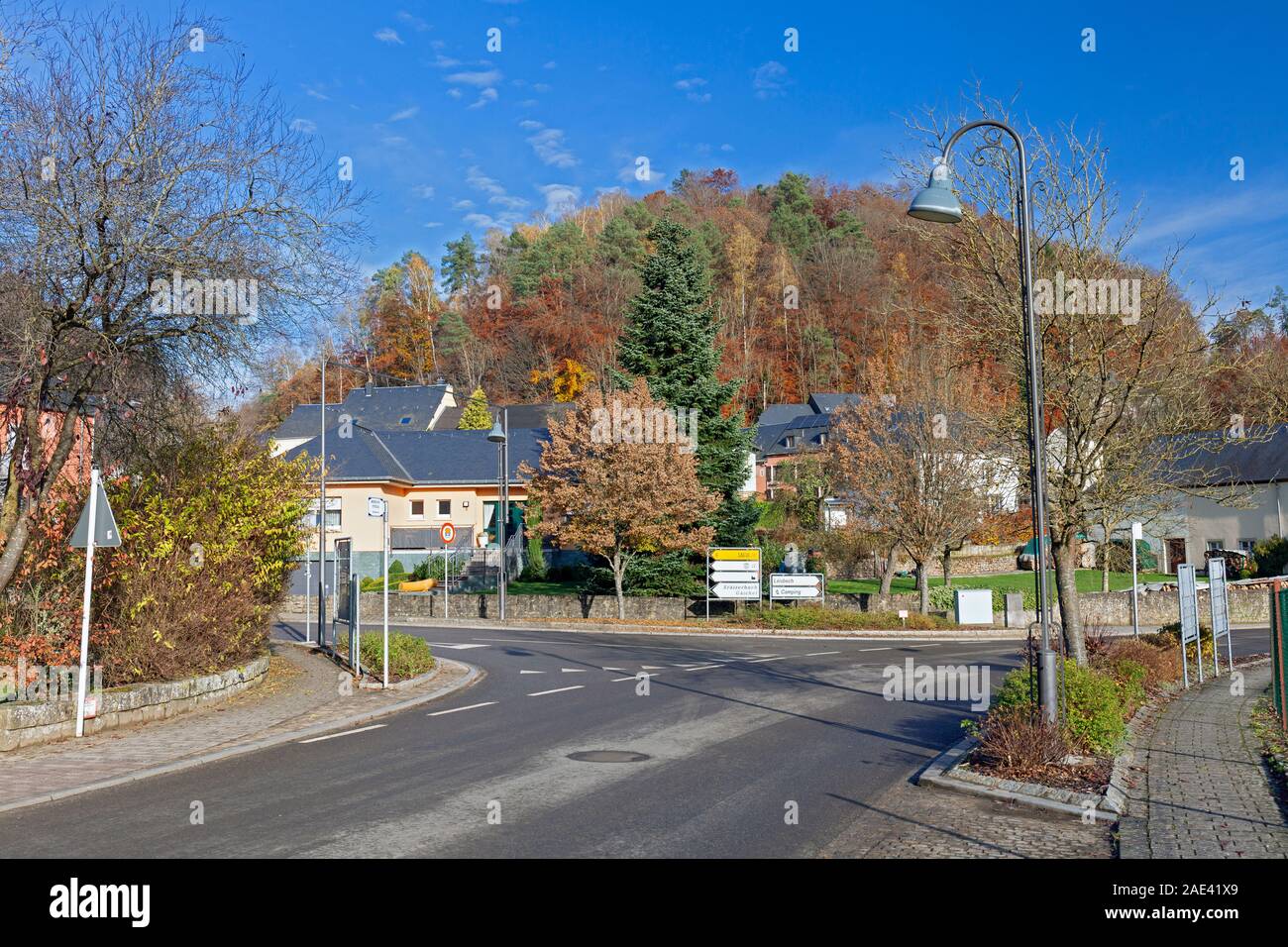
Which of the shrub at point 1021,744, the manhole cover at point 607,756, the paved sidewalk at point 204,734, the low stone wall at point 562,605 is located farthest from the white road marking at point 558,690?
the low stone wall at point 562,605

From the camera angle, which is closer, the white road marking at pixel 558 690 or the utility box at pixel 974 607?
the white road marking at pixel 558 690

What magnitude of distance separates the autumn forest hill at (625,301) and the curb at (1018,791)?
2041 inches

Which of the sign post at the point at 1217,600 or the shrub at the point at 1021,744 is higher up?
the sign post at the point at 1217,600

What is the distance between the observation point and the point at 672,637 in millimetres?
29234

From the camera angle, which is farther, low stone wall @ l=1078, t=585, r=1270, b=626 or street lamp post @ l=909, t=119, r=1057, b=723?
low stone wall @ l=1078, t=585, r=1270, b=626

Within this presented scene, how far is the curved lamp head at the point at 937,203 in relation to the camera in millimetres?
10172

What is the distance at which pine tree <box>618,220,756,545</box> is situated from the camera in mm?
37188

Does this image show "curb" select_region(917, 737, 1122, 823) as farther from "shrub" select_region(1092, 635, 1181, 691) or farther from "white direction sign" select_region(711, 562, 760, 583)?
"white direction sign" select_region(711, 562, 760, 583)

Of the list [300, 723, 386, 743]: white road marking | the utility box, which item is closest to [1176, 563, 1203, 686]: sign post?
[300, 723, 386, 743]: white road marking

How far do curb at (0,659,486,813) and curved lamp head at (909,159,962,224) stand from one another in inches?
365

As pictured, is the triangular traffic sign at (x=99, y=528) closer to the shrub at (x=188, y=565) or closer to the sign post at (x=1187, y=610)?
the shrub at (x=188, y=565)

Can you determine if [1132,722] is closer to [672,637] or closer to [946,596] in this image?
[672,637]

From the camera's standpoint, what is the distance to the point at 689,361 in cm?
3862
